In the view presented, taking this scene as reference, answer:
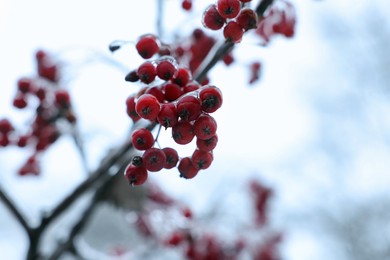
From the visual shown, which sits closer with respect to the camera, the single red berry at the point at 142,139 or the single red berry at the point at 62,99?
the single red berry at the point at 142,139

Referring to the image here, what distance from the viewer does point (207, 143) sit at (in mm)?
983

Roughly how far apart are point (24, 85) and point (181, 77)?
81cm

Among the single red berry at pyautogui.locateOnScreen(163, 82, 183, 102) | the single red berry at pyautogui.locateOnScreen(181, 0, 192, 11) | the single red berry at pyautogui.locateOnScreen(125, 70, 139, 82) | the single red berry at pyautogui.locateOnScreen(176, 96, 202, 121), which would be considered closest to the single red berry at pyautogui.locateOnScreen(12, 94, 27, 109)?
the single red berry at pyautogui.locateOnScreen(181, 0, 192, 11)

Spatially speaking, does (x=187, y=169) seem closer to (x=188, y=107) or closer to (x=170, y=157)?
(x=170, y=157)

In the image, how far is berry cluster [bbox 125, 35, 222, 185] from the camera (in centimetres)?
93

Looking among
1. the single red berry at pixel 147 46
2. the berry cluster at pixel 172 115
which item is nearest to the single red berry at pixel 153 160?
the berry cluster at pixel 172 115

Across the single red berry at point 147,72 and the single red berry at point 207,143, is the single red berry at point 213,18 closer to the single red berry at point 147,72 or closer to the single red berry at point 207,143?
the single red berry at point 147,72

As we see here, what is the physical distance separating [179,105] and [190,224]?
113cm

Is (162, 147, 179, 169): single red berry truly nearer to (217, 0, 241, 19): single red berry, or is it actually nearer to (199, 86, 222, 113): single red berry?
(199, 86, 222, 113): single red berry

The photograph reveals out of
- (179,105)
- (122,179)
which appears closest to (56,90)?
(122,179)

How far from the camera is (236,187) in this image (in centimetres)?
866

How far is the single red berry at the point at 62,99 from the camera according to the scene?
1.68m

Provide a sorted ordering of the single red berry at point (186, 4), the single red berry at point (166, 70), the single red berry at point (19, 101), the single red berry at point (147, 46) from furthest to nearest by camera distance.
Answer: the single red berry at point (19, 101), the single red berry at point (186, 4), the single red berry at point (147, 46), the single red berry at point (166, 70)

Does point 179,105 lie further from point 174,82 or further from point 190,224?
point 190,224
